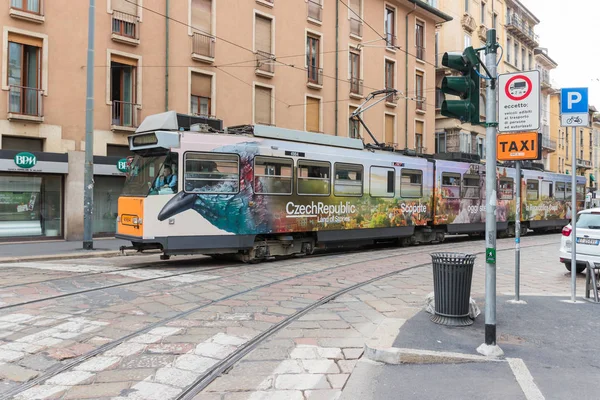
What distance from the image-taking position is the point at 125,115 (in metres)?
18.0

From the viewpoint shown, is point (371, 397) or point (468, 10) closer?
point (371, 397)

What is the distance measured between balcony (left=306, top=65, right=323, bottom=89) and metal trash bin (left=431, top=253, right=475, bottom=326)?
64.3ft

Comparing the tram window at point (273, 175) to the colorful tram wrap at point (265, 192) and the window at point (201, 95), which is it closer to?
the colorful tram wrap at point (265, 192)

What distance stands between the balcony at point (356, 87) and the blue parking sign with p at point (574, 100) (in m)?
19.6

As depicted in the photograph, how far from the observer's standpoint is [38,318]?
232 inches

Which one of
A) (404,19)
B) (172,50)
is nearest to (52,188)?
(172,50)

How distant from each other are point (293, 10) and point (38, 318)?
2079cm

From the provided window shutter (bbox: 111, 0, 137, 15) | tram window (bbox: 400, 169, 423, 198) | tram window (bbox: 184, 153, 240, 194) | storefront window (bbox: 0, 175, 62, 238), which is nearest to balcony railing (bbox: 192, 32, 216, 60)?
window shutter (bbox: 111, 0, 137, 15)

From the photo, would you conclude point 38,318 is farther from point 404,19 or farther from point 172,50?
point 404,19

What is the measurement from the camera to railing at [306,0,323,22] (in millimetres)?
24336

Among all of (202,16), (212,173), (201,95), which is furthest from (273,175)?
(202,16)

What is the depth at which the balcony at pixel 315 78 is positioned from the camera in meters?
24.3

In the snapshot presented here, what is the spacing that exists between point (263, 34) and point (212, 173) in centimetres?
1372

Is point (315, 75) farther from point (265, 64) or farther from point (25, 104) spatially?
point (25, 104)
